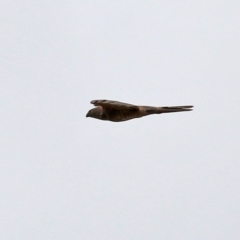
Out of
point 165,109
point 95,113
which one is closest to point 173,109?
point 165,109

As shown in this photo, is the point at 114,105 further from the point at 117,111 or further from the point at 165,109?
the point at 165,109

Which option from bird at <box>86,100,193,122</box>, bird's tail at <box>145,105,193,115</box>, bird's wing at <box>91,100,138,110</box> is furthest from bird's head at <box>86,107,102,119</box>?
bird's tail at <box>145,105,193,115</box>

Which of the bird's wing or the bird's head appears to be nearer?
the bird's wing

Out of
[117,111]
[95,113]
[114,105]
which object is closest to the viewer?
[114,105]

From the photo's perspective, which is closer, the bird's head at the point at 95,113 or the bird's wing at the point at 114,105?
the bird's wing at the point at 114,105

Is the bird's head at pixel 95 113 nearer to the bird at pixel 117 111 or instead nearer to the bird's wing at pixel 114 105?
the bird at pixel 117 111

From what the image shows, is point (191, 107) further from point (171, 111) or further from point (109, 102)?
point (109, 102)

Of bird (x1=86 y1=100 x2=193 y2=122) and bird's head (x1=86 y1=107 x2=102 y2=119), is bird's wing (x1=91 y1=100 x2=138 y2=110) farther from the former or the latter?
bird's head (x1=86 y1=107 x2=102 y2=119)

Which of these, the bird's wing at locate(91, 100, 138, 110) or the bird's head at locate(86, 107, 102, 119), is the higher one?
the bird's wing at locate(91, 100, 138, 110)

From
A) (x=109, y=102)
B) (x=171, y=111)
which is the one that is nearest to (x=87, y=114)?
(x=109, y=102)

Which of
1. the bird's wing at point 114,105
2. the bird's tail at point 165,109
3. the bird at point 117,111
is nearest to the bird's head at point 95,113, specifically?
the bird at point 117,111

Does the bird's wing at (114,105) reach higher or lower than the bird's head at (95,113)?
higher

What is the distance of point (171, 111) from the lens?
1723 centimetres

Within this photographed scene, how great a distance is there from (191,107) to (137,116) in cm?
138
